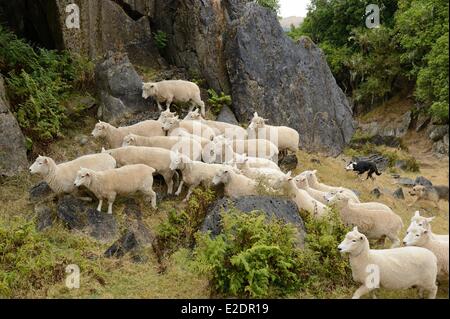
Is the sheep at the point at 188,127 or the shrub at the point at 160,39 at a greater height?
the shrub at the point at 160,39

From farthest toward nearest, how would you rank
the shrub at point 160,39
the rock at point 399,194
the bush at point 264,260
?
the shrub at point 160,39 < the rock at point 399,194 < the bush at point 264,260

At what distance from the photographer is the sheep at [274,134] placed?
57.0 feet

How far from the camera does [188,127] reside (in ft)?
53.4

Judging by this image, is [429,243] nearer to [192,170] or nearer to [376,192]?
[192,170]

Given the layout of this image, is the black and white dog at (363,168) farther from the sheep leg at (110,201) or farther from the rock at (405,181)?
the sheep leg at (110,201)

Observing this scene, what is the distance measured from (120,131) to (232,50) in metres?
7.73

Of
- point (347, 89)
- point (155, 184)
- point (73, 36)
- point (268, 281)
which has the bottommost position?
point (347, 89)

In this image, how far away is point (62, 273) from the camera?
33.1 ft

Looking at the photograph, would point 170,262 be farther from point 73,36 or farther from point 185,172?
point 73,36

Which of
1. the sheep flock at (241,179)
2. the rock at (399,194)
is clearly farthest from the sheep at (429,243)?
the rock at (399,194)

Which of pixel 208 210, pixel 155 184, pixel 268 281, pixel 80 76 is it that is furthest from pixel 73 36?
pixel 268 281

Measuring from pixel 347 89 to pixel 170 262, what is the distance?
40.1 m

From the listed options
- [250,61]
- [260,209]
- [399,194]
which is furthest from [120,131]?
[399,194]

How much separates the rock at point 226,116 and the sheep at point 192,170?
722 centimetres
